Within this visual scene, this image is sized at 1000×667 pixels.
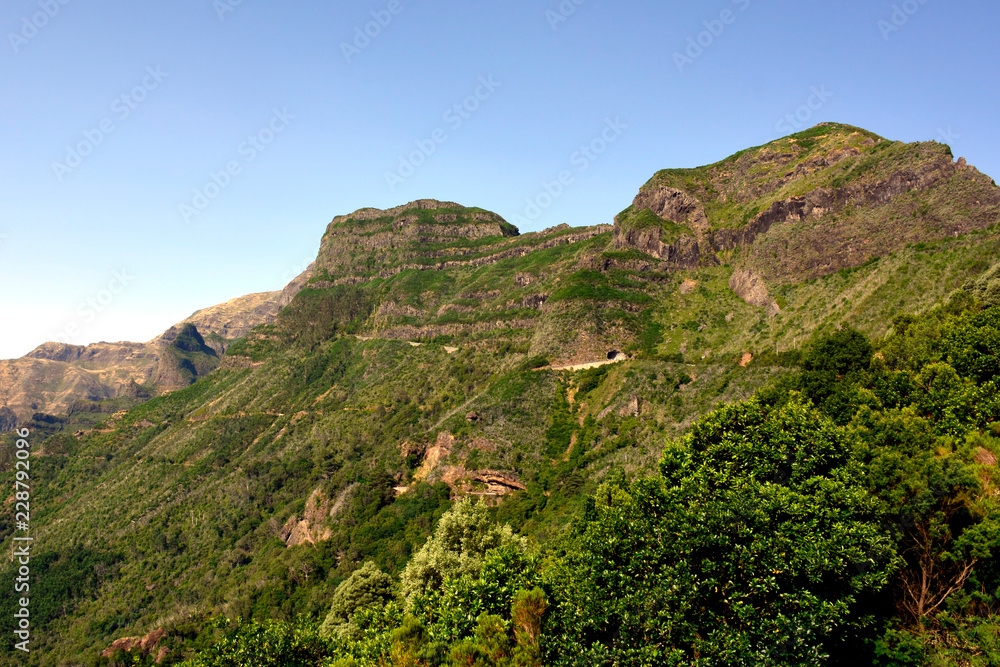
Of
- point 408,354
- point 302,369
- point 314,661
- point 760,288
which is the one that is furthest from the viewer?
point 302,369

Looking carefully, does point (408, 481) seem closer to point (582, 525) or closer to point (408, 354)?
→ point (408, 354)

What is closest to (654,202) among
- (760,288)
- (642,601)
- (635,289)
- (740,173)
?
(740,173)

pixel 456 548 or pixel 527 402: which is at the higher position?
pixel 527 402

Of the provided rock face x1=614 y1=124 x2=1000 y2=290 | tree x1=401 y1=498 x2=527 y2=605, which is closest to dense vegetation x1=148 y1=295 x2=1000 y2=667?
tree x1=401 y1=498 x2=527 y2=605

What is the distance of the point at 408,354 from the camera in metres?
175

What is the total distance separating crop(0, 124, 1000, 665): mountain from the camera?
8700 centimetres

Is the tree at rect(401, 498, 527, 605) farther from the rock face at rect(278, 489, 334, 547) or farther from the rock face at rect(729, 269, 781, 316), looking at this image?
the rock face at rect(729, 269, 781, 316)

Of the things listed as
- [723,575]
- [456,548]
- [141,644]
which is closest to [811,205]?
[456,548]

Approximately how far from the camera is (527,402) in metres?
113

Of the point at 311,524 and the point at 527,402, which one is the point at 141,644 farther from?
the point at 527,402

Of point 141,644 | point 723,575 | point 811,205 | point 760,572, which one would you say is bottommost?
point 760,572

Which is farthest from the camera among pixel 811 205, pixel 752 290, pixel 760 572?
pixel 752 290

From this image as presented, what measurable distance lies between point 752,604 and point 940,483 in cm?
1281

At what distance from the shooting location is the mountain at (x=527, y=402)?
3425 inches
